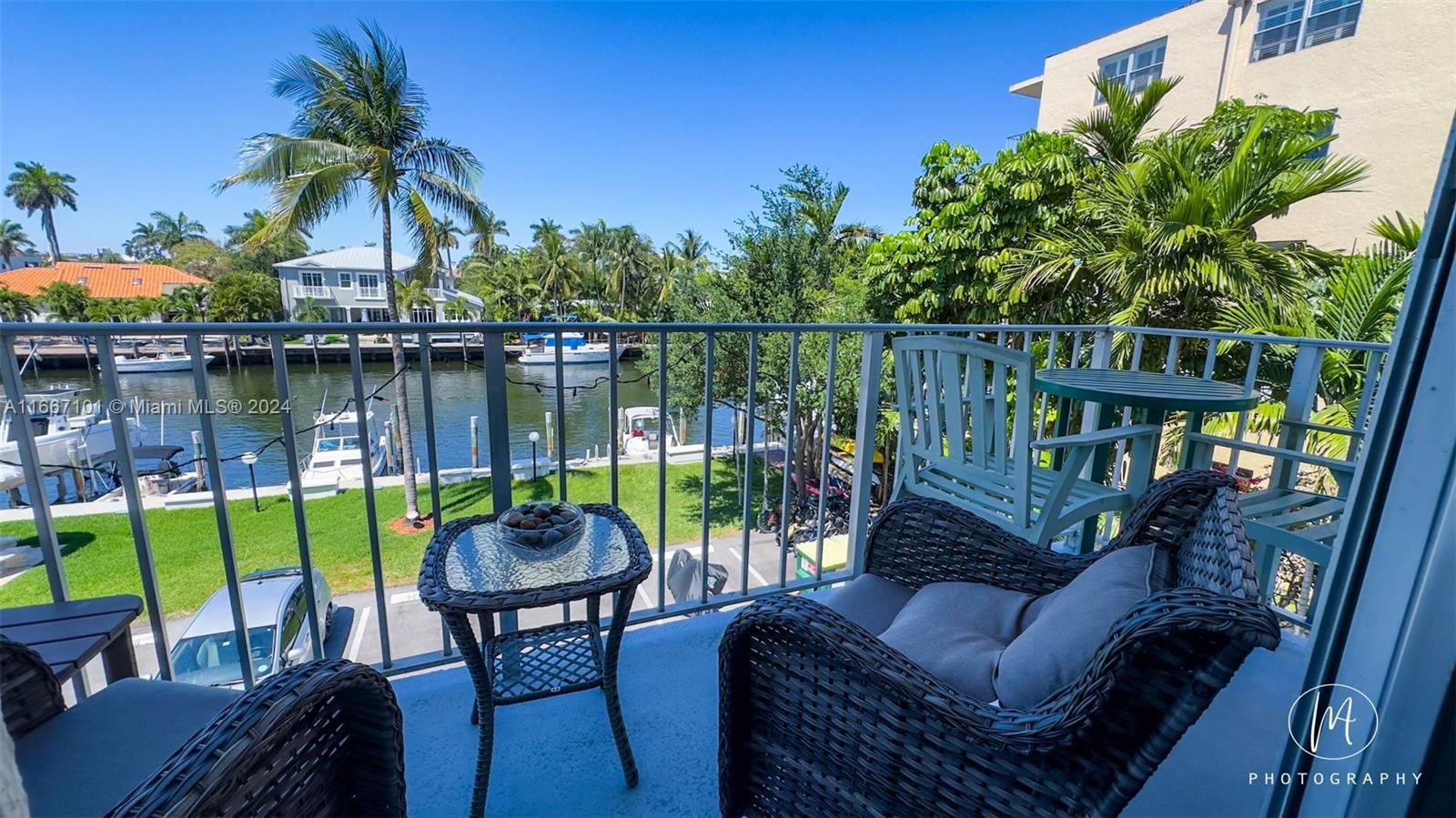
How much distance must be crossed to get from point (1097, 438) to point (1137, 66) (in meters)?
12.8

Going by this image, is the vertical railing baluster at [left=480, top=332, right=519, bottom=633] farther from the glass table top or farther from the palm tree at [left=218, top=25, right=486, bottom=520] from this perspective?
the palm tree at [left=218, top=25, right=486, bottom=520]

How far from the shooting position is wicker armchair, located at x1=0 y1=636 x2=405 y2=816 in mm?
573

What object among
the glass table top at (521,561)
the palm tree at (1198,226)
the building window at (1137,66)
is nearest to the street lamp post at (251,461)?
the glass table top at (521,561)

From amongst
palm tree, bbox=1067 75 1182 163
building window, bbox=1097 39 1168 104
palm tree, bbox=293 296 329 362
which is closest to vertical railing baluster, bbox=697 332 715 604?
palm tree, bbox=1067 75 1182 163

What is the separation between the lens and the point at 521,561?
137cm

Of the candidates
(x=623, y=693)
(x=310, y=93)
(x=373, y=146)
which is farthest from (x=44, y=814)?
(x=310, y=93)

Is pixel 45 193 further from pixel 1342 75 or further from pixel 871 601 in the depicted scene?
pixel 1342 75

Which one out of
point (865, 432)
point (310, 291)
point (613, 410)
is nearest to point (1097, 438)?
point (865, 432)

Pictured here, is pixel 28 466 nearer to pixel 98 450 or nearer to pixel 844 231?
pixel 98 450

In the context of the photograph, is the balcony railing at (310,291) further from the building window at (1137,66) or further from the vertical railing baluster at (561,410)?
the vertical railing baluster at (561,410)

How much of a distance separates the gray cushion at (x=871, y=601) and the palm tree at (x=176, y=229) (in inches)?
2067

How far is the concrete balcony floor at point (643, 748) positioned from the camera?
136 cm

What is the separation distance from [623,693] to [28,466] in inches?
61.3

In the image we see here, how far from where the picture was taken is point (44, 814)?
802 millimetres
